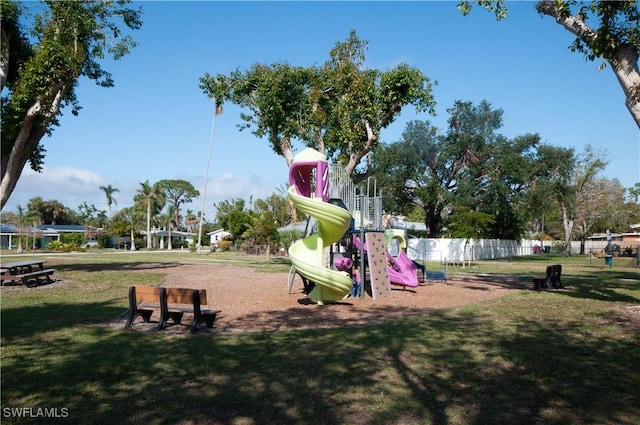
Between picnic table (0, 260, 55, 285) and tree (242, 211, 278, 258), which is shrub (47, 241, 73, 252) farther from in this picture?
picnic table (0, 260, 55, 285)

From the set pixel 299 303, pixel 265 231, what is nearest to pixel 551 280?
pixel 299 303

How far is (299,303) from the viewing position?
13.1m

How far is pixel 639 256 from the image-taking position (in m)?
31.3

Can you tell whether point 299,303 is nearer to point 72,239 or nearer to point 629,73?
point 629,73

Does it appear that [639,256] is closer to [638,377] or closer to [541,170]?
[541,170]

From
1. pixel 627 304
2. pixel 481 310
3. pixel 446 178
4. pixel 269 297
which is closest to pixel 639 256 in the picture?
pixel 446 178

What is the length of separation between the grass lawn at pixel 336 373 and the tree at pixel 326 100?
524 inches

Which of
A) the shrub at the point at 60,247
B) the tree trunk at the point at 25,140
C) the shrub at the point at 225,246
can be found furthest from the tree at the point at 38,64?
the shrub at the point at 225,246

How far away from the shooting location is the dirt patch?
10125mm

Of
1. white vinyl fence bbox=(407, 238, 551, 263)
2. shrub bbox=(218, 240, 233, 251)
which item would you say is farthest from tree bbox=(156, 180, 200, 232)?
white vinyl fence bbox=(407, 238, 551, 263)

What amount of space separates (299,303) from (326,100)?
12.7m

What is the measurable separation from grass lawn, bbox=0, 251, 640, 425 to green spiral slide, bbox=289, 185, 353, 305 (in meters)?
2.51

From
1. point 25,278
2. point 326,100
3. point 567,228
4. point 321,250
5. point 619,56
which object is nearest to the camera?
point 619,56

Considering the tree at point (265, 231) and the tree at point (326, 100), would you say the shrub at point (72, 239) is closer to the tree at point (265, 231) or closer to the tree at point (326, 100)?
the tree at point (265, 231)
